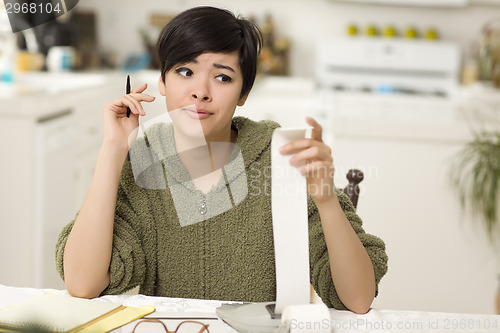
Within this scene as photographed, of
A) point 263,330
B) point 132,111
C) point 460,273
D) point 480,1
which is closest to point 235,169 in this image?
A: point 132,111

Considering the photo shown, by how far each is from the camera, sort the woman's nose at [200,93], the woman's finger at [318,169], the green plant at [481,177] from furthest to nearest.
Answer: the green plant at [481,177] < the woman's nose at [200,93] < the woman's finger at [318,169]

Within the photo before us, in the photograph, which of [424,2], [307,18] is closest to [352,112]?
[424,2]

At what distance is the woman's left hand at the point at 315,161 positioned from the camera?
2.29ft

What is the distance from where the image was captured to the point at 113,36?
400cm

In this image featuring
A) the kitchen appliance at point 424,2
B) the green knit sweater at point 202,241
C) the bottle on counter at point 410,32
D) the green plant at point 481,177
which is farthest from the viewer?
the bottle on counter at point 410,32

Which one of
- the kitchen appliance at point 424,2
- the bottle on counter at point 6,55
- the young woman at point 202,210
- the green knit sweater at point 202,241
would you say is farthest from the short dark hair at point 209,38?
the kitchen appliance at point 424,2

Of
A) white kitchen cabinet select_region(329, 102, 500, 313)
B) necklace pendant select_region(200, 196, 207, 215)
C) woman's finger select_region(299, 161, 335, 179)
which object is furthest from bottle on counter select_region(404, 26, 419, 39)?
woman's finger select_region(299, 161, 335, 179)

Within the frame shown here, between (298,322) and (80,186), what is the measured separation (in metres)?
2.05

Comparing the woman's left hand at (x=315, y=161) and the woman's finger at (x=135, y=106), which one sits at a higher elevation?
the woman's finger at (x=135, y=106)

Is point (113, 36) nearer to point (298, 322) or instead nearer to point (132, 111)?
point (132, 111)

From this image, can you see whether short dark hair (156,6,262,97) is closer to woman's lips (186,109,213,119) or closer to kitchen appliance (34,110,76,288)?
woman's lips (186,109,213,119)

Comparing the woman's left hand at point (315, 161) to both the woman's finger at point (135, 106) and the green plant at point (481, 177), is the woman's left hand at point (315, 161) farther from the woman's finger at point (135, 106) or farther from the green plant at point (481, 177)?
the green plant at point (481, 177)

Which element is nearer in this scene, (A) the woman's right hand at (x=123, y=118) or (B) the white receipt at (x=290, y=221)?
(B) the white receipt at (x=290, y=221)

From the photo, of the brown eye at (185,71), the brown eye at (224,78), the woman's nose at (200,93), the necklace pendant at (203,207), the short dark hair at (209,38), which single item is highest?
the short dark hair at (209,38)
